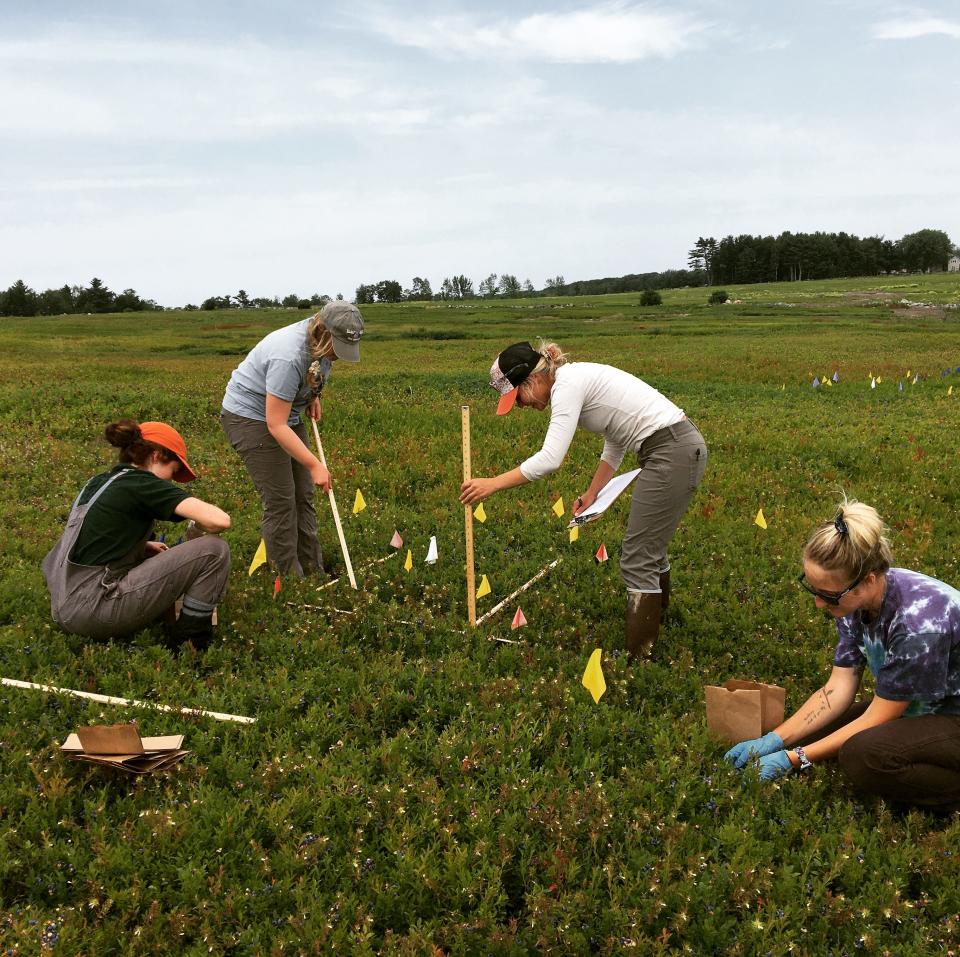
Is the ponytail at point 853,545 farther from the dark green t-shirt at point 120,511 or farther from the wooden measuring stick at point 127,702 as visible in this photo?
the dark green t-shirt at point 120,511

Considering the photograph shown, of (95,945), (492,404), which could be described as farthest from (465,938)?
(492,404)

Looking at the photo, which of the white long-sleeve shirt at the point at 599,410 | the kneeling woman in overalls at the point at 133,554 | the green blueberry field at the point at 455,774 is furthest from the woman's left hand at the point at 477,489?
the kneeling woman in overalls at the point at 133,554

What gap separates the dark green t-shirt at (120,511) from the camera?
4852 millimetres

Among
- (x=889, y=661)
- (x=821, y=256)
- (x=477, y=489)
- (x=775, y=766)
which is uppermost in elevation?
(x=821, y=256)

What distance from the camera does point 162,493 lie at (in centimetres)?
485

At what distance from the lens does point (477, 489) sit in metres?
5.37

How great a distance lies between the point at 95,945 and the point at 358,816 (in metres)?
1.27

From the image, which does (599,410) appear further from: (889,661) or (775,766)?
(775,766)

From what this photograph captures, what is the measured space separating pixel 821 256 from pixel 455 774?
499 feet

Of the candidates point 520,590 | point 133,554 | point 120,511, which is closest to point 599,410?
point 520,590

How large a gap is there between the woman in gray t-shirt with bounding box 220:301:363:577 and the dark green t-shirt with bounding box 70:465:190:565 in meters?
1.40

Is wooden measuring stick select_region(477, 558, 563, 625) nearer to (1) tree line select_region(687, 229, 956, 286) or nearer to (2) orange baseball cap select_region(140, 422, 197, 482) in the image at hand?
(2) orange baseball cap select_region(140, 422, 197, 482)

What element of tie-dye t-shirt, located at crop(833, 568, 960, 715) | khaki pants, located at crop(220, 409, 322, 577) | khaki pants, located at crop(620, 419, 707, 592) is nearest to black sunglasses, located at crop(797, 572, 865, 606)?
tie-dye t-shirt, located at crop(833, 568, 960, 715)

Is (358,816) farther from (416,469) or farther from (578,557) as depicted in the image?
(416,469)
